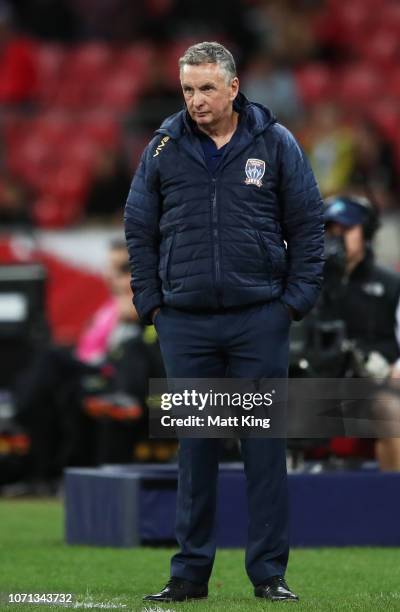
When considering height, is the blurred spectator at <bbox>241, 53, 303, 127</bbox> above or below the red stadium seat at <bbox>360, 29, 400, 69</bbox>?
below

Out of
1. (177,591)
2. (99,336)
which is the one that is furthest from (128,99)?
(177,591)

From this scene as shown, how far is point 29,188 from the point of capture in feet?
52.2

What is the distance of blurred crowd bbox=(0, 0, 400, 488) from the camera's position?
12.5m

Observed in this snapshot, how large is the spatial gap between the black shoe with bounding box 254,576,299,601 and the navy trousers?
0.02m

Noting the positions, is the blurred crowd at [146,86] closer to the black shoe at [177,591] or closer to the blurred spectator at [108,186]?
the blurred spectator at [108,186]

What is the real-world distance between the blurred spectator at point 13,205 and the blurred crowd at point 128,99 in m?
0.02

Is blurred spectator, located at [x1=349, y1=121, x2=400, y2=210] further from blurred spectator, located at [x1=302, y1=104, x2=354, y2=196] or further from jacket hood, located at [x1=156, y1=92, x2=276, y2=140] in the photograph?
jacket hood, located at [x1=156, y1=92, x2=276, y2=140]

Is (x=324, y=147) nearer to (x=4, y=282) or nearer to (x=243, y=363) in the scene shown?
(x=4, y=282)

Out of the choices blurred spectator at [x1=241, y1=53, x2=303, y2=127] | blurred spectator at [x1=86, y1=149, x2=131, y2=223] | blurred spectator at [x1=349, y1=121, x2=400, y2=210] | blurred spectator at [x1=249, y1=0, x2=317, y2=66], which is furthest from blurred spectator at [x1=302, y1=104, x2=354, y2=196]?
blurred spectator at [x1=249, y1=0, x2=317, y2=66]

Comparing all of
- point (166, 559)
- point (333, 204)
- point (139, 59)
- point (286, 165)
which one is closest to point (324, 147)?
point (139, 59)

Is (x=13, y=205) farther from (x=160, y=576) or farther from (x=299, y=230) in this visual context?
(x=299, y=230)

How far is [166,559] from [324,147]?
7.66m

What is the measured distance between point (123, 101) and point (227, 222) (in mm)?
12075

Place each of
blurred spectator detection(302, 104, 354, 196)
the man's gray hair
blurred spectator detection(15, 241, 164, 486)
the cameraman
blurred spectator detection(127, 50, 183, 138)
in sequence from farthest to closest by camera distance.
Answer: blurred spectator detection(127, 50, 183, 138)
blurred spectator detection(302, 104, 354, 196)
blurred spectator detection(15, 241, 164, 486)
the cameraman
the man's gray hair
